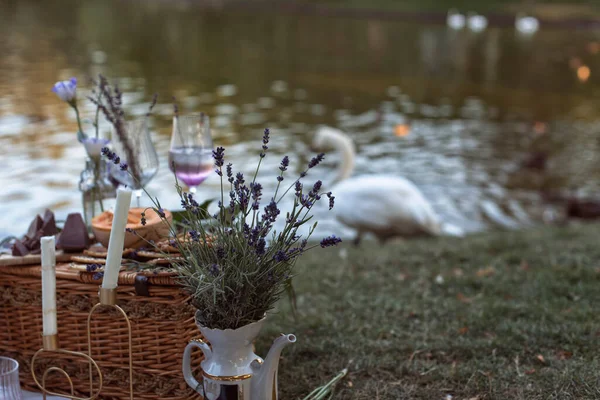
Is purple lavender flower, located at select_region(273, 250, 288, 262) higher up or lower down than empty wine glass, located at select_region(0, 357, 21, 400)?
higher up

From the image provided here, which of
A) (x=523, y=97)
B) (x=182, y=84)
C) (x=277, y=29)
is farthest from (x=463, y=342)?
(x=277, y=29)

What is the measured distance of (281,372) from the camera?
320 centimetres

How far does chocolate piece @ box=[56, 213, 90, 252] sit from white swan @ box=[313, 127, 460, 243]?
4758mm

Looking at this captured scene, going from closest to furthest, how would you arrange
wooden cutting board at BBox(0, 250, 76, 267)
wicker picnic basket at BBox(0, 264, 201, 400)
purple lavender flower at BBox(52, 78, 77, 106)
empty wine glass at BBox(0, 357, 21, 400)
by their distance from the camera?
empty wine glass at BBox(0, 357, 21, 400) → wicker picnic basket at BBox(0, 264, 201, 400) → wooden cutting board at BBox(0, 250, 76, 267) → purple lavender flower at BBox(52, 78, 77, 106)

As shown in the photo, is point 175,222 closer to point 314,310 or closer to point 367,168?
point 314,310

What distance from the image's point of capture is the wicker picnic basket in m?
2.51

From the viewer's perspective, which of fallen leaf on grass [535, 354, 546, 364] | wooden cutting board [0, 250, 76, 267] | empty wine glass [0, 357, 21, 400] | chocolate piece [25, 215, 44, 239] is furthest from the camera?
fallen leaf on grass [535, 354, 546, 364]

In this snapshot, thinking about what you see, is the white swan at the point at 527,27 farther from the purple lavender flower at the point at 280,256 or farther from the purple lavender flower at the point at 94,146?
the purple lavender flower at the point at 280,256

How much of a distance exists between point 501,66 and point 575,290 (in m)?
18.5

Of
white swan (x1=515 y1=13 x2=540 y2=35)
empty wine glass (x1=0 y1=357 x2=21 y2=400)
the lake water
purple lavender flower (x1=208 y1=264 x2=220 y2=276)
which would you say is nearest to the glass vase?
empty wine glass (x1=0 y1=357 x2=21 y2=400)

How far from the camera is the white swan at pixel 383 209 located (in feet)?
24.6

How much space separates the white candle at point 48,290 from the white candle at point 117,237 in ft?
0.54

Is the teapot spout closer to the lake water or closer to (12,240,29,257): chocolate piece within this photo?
(12,240,29,257): chocolate piece

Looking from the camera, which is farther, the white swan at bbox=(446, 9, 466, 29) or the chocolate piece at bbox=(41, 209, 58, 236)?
the white swan at bbox=(446, 9, 466, 29)
